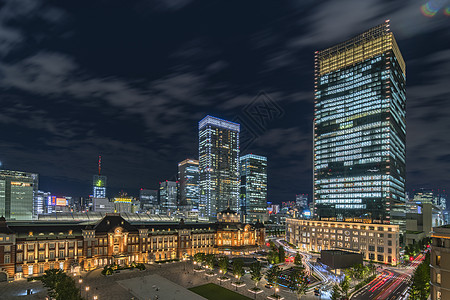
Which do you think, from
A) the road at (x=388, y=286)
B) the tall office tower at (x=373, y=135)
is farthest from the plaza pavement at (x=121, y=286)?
the tall office tower at (x=373, y=135)

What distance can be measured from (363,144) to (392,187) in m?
31.9

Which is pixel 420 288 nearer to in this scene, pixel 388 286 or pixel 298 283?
pixel 388 286

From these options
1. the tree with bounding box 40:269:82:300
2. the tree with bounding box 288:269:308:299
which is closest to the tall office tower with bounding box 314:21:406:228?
the tree with bounding box 288:269:308:299

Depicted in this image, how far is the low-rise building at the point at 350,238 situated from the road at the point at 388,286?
12937mm

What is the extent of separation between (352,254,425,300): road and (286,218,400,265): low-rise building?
1294 centimetres

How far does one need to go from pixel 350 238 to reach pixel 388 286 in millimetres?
52961

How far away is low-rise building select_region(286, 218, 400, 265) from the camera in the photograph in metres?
124

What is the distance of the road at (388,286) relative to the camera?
7688 cm

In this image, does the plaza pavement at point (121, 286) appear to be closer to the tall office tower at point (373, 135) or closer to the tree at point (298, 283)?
the tree at point (298, 283)

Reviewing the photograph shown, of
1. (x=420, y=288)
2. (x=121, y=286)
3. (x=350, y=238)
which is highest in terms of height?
(x=420, y=288)

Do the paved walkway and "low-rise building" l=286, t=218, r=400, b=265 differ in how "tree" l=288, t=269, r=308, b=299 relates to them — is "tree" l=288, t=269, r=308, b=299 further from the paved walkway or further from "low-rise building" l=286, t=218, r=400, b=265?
"low-rise building" l=286, t=218, r=400, b=265

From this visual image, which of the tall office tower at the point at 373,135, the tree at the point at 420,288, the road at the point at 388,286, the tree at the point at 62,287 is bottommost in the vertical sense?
the road at the point at 388,286

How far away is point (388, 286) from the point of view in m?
87.0

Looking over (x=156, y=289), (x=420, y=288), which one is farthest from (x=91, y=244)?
(x=420, y=288)
